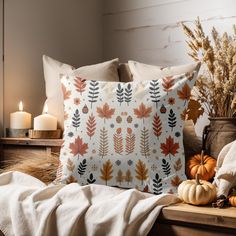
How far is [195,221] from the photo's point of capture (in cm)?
144

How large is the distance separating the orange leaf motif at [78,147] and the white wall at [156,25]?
0.90 m

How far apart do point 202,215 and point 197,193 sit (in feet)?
0.46

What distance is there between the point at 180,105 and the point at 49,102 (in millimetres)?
779

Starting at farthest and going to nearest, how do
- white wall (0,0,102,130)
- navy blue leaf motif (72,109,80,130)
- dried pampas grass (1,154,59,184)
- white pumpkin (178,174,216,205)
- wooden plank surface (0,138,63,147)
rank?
white wall (0,0,102,130), wooden plank surface (0,138,63,147), dried pampas grass (1,154,59,184), navy blue leaf motif (72,109,80,130), white pumpkin (178,174,216,205)

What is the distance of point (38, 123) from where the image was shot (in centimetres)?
225

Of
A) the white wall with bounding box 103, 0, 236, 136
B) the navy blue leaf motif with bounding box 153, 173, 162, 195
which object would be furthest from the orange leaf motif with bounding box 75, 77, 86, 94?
the white wall with bounding box 103, 0, 236, 136

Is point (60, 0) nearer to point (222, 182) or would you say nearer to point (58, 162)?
point (58, 162)

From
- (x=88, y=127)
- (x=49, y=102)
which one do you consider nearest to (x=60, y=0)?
(x=49, y=102)

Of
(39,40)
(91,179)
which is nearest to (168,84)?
(91,179)

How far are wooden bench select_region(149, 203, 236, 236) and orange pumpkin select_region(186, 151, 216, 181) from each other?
355mm

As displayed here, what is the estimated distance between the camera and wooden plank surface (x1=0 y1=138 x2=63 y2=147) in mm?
2156

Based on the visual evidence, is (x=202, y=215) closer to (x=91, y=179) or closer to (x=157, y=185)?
(x=157, y=185)

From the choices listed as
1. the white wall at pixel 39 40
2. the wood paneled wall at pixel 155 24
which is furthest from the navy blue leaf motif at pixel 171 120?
the white wall at pixel 39 40

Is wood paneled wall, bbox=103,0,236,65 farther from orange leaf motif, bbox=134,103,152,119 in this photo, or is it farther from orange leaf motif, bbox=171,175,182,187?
orange leaf motif, bbox=171,175,182,187
